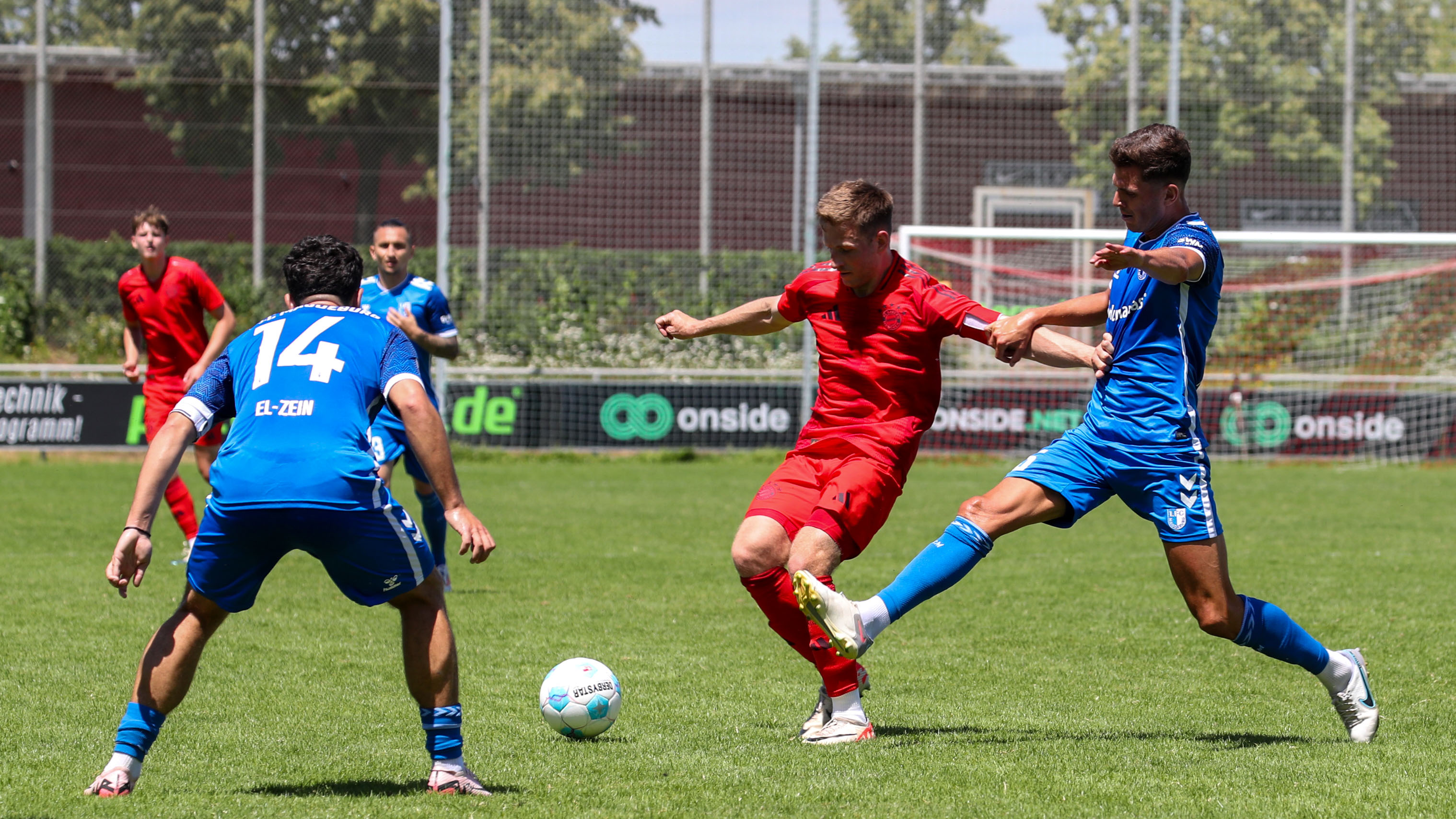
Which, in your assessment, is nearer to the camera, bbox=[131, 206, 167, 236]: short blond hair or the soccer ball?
the soccer ball

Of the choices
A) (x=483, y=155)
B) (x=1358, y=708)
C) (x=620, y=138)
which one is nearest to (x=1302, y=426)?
(x=620, y=138)

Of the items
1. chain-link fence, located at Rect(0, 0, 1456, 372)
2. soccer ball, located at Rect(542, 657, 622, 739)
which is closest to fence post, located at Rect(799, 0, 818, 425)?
chain-link fence, located at Rect(0, 0, 1456, 372)

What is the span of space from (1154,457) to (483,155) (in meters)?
16.0

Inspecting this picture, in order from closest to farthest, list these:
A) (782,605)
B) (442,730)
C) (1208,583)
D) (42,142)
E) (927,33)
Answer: (442,730), (1208,583), (782,605), (927,33), (42,142)

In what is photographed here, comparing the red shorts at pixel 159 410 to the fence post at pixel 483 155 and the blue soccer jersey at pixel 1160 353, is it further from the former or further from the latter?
the fence post at pixel 483 155

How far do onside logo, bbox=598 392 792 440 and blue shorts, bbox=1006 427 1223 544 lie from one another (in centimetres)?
1341

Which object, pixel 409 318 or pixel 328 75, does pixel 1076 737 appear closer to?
pixel 409 318

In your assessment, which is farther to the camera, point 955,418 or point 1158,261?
point 955,418

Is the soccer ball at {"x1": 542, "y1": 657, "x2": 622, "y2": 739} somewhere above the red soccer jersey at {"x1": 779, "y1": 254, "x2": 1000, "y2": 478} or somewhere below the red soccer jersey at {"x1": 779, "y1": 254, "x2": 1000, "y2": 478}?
below

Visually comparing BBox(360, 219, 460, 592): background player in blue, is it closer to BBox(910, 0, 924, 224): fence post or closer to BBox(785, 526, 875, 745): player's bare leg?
BBox(785, 526, 875, 745): player's bare leg

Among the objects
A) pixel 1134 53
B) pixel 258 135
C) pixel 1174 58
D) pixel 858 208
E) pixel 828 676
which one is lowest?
pixel 828 676

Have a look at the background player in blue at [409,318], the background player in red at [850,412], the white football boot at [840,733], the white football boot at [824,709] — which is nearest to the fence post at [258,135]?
the background player in blue at [409,318]

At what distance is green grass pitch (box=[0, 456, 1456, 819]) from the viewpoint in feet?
13.7

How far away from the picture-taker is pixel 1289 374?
17953mm
